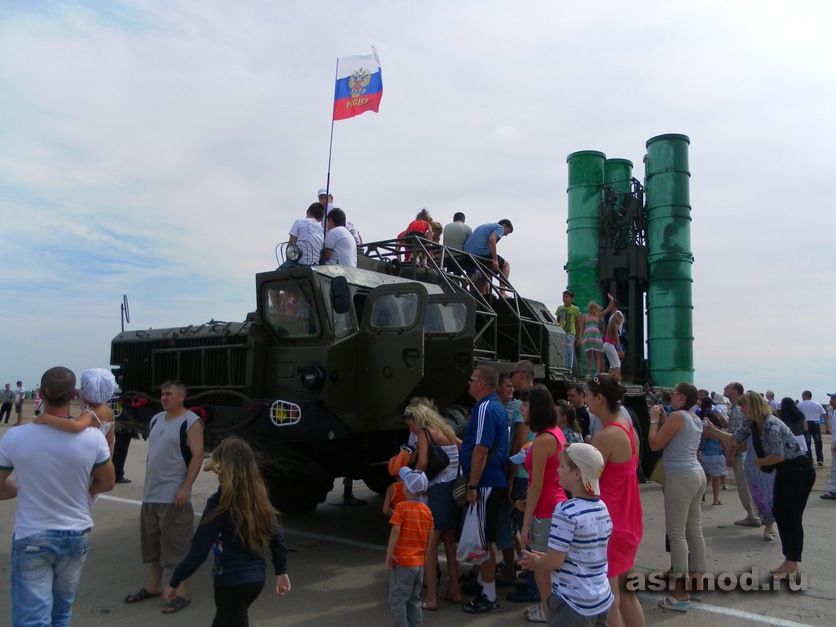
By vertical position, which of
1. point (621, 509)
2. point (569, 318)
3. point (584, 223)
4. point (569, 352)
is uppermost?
point (584, 223)

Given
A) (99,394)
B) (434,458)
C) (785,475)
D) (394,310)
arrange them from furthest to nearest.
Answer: (394,310), (785,475), (434,458), (99,394)

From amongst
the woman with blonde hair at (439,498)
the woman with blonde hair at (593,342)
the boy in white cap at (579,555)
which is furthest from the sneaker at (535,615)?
the woman with blonde hair at (593,342)

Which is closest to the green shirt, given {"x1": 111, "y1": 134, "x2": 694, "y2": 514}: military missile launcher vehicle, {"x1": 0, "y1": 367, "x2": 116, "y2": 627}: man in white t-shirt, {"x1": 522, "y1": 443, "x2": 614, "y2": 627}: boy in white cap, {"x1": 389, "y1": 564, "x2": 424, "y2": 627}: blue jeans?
{"x1": 111, "y1": 134, "x2": 694, "y2": 514}: military missile launcher vehicle

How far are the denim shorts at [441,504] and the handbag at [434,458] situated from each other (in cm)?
17

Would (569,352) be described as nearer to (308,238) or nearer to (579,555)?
(308,238)

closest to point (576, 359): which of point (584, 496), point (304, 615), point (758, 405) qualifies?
point (758, 405)

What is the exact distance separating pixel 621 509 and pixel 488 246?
5633 millimetres

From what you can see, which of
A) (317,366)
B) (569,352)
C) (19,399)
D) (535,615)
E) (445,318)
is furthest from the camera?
(19,399)

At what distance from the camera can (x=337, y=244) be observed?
7.41 meters

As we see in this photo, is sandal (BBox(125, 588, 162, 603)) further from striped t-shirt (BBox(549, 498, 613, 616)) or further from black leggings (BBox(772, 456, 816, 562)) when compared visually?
black leggings (BBox(772, 456, 816, 562))

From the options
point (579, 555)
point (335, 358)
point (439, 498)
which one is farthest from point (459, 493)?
point (579, 555)

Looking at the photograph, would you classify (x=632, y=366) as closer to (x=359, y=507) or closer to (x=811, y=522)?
(x=811, y=522)

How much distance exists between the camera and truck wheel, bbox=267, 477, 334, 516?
24.8 feet

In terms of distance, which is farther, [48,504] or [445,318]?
[445,318]
